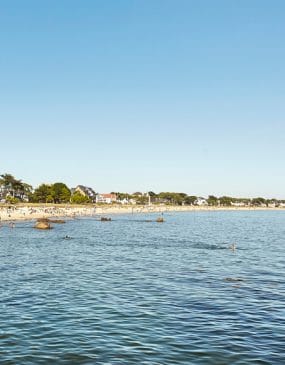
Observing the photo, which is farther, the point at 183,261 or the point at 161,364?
the point at 183,261

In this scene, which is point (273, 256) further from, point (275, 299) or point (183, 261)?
Answer: point (275, 299)

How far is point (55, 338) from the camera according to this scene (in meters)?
19.7

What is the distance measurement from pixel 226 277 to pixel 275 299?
8.53m

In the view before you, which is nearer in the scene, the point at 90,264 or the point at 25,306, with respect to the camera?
the point at 25,306

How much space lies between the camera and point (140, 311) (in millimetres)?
24781

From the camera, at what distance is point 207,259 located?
48.8 m

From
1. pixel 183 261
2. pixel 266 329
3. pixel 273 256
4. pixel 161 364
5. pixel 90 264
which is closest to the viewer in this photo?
pixel 161 364

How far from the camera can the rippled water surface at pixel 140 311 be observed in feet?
59.1

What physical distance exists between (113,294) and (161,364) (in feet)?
41.7

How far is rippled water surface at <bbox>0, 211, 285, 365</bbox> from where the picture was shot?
18016mm

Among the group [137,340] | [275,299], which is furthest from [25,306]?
[275,299]

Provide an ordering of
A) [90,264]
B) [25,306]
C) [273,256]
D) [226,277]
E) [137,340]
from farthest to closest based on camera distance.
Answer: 1. [273,256]
2. [90,264]
3. [226,277]
4. [25,306]
5. [137,340]

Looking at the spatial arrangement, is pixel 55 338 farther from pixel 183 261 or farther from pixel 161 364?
pixel 183 261

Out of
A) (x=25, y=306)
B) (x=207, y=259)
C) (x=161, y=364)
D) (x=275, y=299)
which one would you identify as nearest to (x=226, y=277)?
(x=275, y=299)
